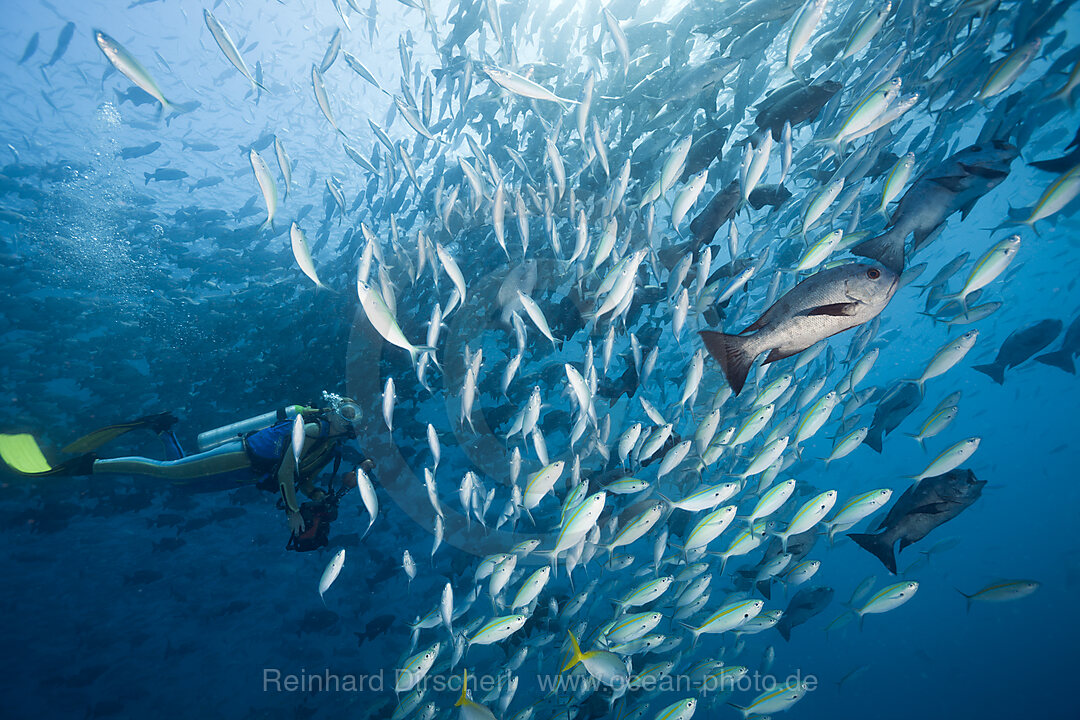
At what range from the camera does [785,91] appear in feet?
16.1

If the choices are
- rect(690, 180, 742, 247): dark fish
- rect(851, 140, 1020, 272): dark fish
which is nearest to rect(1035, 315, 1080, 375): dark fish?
rect(851, 140, 1020, 272): dark fish

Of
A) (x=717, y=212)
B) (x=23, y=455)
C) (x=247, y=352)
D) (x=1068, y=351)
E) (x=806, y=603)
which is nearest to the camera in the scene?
(x=717, y=212)

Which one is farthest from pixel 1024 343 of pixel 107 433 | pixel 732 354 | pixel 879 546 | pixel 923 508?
pixel 107 433

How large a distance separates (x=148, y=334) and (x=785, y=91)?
17.6 metres

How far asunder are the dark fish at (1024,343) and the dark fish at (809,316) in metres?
7.68

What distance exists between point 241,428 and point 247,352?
16.4 ft

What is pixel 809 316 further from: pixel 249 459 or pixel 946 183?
pixel 249 459

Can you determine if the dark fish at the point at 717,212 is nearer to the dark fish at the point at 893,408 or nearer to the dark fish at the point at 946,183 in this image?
the dark fish at the point at 946,183

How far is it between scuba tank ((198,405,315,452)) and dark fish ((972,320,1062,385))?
1171cm

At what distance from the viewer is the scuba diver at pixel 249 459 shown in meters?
5.40

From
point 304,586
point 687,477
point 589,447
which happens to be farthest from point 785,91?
point 304,586

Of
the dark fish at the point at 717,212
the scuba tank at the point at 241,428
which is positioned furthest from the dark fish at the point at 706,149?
the scuba tank at the point at 241,428

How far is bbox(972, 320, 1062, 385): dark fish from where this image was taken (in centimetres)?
684

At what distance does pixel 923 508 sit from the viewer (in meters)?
4.52
